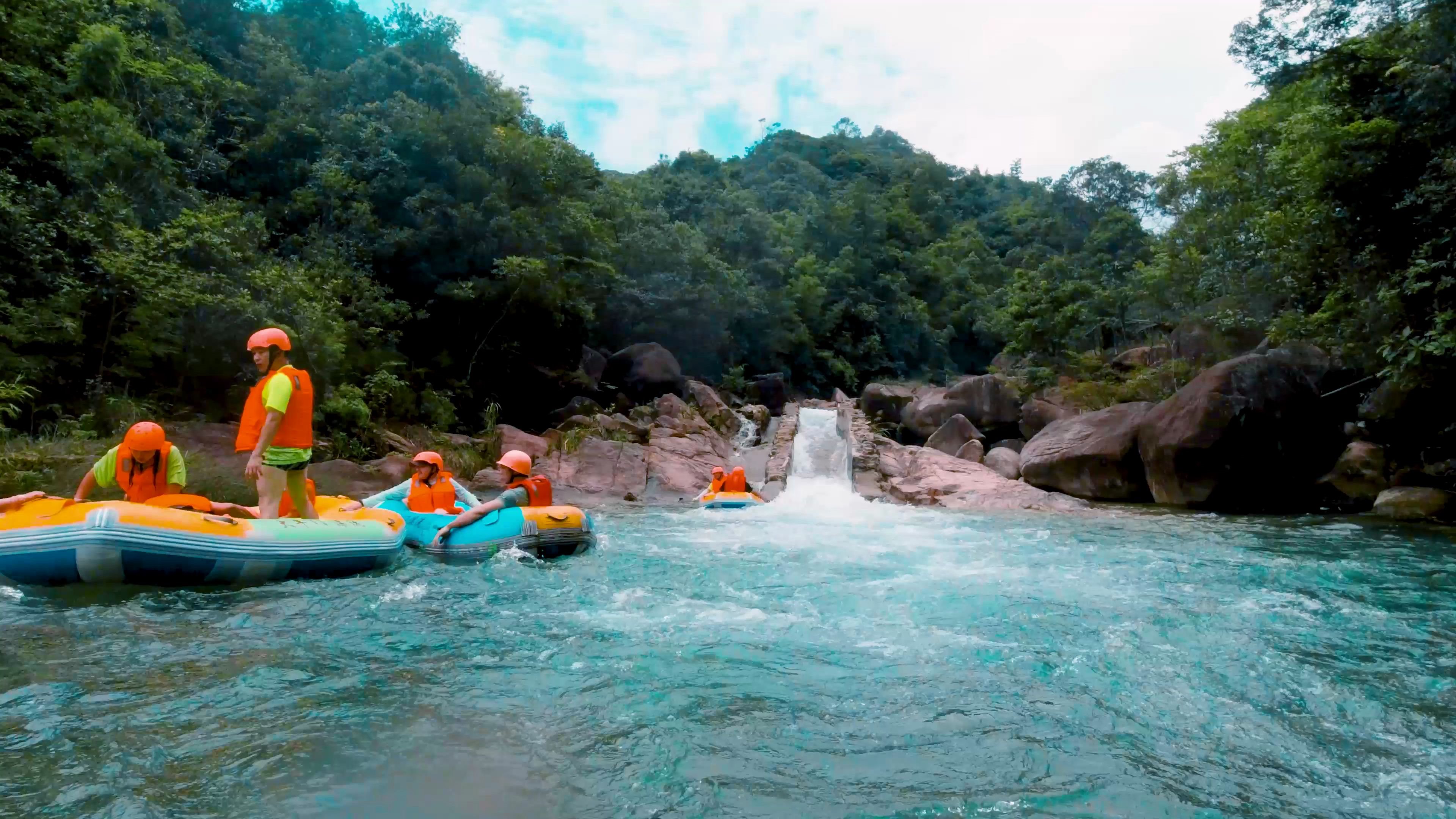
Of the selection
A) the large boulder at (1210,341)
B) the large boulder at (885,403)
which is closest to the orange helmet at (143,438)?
the large boulder at (1210,341)

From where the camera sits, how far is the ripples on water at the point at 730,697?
116 inches

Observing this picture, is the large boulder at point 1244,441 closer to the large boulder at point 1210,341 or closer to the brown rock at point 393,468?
the large boulder at point 1210,341

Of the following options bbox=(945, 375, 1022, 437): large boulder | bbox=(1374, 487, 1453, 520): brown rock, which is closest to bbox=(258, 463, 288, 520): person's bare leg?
bbox=(1374, 487, 1453, 520): brown rock

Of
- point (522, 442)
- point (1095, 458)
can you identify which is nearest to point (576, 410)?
point (522, 442)

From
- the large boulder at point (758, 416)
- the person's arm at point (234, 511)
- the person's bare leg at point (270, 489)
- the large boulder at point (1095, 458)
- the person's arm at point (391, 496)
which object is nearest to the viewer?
the person's bare leg at point (270, 489)

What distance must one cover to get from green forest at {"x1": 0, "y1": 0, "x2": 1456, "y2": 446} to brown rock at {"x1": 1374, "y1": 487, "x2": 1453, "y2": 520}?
171cm

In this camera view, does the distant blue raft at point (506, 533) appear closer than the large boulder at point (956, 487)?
Yes

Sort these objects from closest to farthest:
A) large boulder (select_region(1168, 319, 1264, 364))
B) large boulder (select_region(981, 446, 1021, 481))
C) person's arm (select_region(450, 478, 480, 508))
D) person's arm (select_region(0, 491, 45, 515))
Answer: person's arm (select_region(0, 491, 45, 515)), person's arm (select_region(450, 478, 480, 508)), large boulder (select_region(981, 446, 1021, 481)), large boulder (select_region(1168, 319, 1264, 364))

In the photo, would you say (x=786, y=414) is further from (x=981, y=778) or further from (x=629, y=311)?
(x=981, y=778)

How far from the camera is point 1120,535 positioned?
1030 centimetres

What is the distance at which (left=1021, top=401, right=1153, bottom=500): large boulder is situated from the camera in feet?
48.1

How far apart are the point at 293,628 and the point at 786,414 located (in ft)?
76.0

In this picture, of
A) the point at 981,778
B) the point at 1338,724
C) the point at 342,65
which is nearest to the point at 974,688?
the point at 981,778

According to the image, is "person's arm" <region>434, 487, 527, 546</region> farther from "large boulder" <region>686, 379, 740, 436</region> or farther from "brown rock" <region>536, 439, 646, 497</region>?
"large boulder" <region>686, 379, 740, 436</region>
